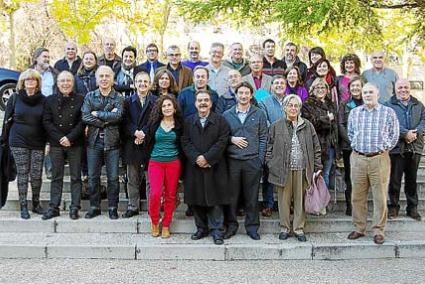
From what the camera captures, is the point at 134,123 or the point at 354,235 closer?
the point at 354,235

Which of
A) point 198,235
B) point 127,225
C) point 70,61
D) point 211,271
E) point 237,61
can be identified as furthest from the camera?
point 70,61

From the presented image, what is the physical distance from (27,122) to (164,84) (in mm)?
1747

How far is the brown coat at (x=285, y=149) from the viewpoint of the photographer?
248 inches

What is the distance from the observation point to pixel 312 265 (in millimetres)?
5957

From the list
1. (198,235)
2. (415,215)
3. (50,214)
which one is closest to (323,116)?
(415,215)

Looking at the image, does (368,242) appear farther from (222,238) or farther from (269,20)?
(269,20)

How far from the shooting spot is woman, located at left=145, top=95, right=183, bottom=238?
629cm

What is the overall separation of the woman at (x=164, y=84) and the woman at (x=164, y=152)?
384 mm

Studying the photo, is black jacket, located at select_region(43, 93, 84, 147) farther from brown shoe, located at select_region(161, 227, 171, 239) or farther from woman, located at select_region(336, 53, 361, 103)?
woman, located at select_region(336, 53, 361, 103)

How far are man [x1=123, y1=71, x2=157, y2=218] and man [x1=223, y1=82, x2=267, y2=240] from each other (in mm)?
991

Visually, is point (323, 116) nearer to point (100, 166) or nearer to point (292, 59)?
point (292, 59)

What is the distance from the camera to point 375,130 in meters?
6.18

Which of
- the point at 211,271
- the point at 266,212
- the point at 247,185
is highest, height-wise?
the point at 247,185

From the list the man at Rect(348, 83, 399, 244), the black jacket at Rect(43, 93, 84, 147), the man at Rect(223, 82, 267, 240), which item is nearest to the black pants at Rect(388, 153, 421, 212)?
the man at Rect(348, 83, 399, 244)
